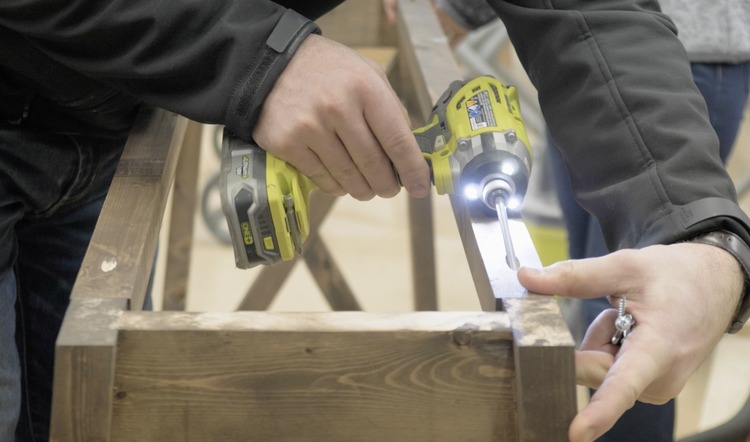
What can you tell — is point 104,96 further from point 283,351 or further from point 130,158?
point 283,351

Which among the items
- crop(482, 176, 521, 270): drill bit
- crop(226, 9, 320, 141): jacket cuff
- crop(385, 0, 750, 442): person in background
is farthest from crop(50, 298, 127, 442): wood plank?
crop(385, 0, 750, 442): person in background

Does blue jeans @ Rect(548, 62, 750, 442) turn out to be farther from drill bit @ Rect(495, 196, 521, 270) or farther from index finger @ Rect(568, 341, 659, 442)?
index finger @ Rect(568, 341, 659, 442)

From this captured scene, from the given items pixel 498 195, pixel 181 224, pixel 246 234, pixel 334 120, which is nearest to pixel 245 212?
pixel 246 234

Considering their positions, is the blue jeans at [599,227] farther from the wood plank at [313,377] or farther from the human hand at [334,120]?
the wood plank at [313,377]

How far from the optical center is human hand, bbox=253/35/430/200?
0.74m

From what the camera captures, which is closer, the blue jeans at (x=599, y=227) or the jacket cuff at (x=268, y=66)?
the jacket cuff at (x=268, y=66)

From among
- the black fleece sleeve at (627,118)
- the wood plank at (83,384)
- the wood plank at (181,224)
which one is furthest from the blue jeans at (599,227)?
the wood plank at (83,384)

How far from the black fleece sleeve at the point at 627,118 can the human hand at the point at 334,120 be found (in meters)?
0.18

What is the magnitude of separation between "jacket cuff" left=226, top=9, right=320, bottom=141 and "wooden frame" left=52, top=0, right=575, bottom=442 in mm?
199

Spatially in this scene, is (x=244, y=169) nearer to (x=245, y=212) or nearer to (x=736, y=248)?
(x=245, y=212)

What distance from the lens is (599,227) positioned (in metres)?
1.33

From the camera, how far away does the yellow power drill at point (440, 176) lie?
822 millimetres

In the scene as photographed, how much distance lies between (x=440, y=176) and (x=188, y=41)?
0.30 metres

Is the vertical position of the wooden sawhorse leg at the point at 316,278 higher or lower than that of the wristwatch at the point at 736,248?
lower
